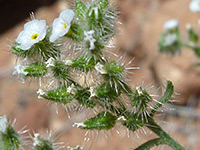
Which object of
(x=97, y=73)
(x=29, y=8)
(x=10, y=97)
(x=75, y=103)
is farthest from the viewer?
(x=29, y=8)

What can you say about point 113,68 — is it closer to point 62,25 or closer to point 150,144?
point 62,25

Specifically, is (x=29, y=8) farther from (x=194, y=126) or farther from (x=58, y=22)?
(x=58, y=22)

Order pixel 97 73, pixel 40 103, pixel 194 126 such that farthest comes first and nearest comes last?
1. pixel 40 103
2. pixel 194 126
3. pixel 97 73

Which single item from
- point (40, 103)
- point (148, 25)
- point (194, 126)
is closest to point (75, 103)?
point (194, 126)

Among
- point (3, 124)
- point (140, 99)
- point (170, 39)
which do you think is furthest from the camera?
point (170, 39)

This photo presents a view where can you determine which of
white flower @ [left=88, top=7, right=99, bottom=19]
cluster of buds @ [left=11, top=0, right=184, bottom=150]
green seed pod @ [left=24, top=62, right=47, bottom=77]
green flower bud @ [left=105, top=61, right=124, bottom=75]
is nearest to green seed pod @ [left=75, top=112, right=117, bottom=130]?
cluster of buds @ [left=11, top=0, right=184, bottom=150]

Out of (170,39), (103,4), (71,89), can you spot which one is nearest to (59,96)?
(71,89)

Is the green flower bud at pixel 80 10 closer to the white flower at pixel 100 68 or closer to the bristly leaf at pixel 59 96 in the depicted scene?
the white flower at pixel 100 68

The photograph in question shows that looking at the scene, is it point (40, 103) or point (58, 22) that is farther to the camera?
point (40, 103)
